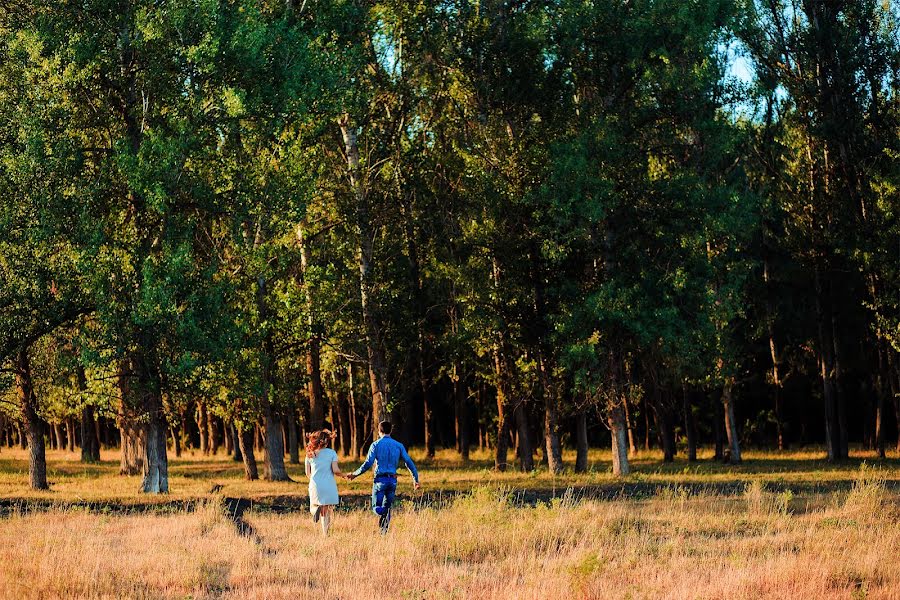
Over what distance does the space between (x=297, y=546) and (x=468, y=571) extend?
348 centimetres

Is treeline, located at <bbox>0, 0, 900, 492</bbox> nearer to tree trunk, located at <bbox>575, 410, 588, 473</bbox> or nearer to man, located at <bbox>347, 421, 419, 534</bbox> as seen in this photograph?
tree trunk, located at <bbox>575, 410, 588, 473</bbox>

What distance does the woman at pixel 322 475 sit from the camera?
18.8 metres

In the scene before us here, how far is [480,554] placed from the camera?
55.1ft

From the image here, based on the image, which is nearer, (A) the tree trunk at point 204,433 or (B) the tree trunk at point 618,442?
(B) the tree trunk at point 618,442

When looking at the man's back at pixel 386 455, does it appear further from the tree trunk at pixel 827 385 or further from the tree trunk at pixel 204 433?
the tree trunk at pixel 204 433

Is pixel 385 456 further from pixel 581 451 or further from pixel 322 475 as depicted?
pixel 581 451

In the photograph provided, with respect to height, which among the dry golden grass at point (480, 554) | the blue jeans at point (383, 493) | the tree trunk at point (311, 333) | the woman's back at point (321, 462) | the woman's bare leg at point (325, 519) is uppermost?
the tree trunk at point (311, 333)

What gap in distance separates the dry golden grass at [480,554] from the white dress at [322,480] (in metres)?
0.65

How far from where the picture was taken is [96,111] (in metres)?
31.1

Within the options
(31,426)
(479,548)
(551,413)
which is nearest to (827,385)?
(551,413)

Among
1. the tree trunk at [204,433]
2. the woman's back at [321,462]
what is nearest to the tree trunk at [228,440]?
the tree trunk at [204,433]

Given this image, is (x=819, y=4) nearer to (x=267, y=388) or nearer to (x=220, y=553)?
(x=267, y=388)

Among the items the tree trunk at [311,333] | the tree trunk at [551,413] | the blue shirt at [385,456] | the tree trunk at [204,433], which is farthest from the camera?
the tree trunk at [204,433]

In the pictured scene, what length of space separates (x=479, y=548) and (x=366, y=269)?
20001 mm
